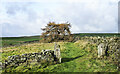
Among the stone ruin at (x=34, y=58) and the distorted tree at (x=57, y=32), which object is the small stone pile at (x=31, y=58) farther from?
the distorted tree at (x=57, y=32)

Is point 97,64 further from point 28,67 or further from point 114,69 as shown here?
point 28,67

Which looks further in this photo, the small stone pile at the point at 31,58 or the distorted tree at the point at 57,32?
the distorted tree at the point at 57,32

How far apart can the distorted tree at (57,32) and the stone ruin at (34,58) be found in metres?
20.0

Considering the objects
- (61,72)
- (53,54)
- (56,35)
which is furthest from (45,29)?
(61,72)

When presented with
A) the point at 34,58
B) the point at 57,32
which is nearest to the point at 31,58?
the point at 34,58

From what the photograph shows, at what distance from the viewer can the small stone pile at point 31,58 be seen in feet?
45.1

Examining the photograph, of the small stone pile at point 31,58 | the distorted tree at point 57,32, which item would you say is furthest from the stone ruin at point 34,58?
the distorted tree at point 57,32

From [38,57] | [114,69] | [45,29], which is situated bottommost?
[114,69]

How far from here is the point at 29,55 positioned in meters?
14.1

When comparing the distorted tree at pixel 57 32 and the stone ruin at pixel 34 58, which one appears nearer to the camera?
the stone ruin at pixel 34 58

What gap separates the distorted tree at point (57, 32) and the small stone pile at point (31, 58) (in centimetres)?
2014

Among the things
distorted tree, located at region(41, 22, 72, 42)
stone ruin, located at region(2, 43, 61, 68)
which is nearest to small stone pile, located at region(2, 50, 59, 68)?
stone ruin, located at region(2, 43, 61, 68)

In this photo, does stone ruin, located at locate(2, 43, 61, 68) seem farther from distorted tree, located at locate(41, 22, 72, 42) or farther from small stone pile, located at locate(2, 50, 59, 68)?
distorted tree, located at locate(41, 22, 72, 42)

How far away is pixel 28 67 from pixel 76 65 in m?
5.05
